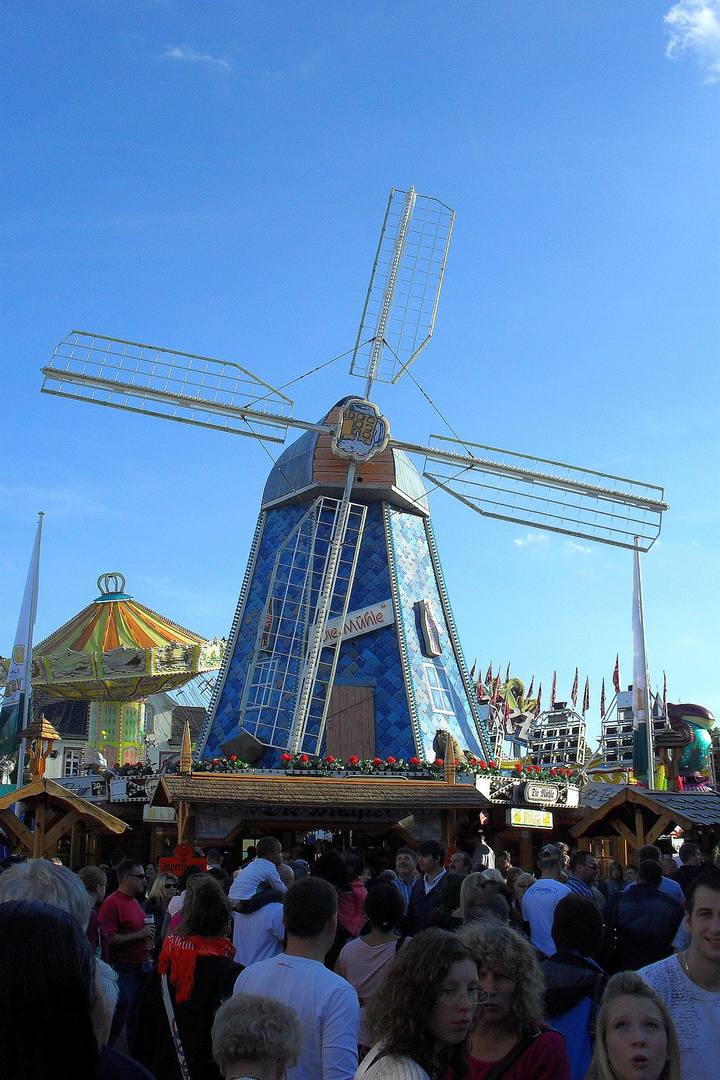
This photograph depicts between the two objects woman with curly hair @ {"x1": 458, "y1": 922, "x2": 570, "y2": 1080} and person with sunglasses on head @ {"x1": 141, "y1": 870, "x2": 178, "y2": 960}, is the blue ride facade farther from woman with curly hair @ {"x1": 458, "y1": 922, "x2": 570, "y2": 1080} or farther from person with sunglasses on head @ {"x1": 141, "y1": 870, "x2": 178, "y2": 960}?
woman with curly hair @ {"x1": 458, "y1": 922, "x2": 570, "y2": 1080}

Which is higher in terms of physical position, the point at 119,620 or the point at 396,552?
the point at 119,620

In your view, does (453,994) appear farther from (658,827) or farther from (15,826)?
(15,826)

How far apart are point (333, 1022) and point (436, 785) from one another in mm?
16001

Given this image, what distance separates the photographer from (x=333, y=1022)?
4023 millimetres

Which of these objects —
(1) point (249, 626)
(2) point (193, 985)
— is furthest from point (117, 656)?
(2) point (193, 985)

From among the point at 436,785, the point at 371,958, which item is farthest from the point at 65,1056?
the point at 436,785

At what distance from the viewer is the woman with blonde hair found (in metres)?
3.10

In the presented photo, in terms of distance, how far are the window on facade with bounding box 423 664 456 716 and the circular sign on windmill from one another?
470 centimetres

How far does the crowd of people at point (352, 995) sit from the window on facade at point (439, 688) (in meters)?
16.0

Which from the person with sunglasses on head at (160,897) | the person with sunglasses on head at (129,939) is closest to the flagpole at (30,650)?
the person with sunglasses on head at (160,897)

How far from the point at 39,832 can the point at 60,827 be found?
Answer: 1.14 ft

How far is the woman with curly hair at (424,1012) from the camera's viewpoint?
124 inches

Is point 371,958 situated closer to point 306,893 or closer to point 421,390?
point 306,893

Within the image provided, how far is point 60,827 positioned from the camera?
50.8 ft
